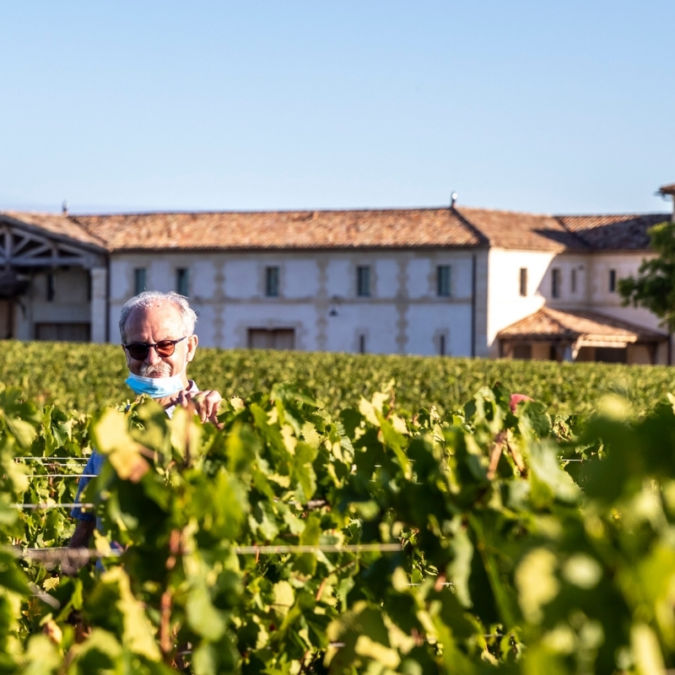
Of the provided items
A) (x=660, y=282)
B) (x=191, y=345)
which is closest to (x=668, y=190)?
(x=660, y=282)

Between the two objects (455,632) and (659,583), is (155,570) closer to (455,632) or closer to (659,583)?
(455,632)

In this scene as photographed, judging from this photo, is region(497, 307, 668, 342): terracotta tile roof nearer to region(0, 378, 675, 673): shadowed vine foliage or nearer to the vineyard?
the vineyard

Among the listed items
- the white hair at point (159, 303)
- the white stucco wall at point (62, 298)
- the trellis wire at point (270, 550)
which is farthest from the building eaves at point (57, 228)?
the trellis wire at point (270, 550)

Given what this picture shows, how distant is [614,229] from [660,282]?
1238 cm

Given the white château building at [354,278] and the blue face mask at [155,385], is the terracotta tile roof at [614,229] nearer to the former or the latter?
the white château building at [354,278]

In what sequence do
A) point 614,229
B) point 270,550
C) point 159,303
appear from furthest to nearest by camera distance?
point 614,229 < point 159,303 < point 270,550

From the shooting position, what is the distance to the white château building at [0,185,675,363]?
5703 centimetres

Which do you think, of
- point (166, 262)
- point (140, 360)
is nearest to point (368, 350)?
point (166, 262)

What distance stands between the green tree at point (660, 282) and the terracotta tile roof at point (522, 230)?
6039 millimetres

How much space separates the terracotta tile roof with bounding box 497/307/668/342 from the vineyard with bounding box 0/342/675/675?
52.2 m

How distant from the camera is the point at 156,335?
5254 mm

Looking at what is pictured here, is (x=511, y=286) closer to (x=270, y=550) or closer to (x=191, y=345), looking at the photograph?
(x=191, y=345)

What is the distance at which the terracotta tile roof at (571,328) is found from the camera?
56562 millimetres

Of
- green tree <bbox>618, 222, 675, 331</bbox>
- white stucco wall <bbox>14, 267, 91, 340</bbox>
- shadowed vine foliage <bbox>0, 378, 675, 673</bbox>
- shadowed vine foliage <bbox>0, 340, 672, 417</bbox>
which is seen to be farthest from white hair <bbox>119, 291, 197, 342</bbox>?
white stucco wall <bbox>14, 267, 91, 340</bbox>
